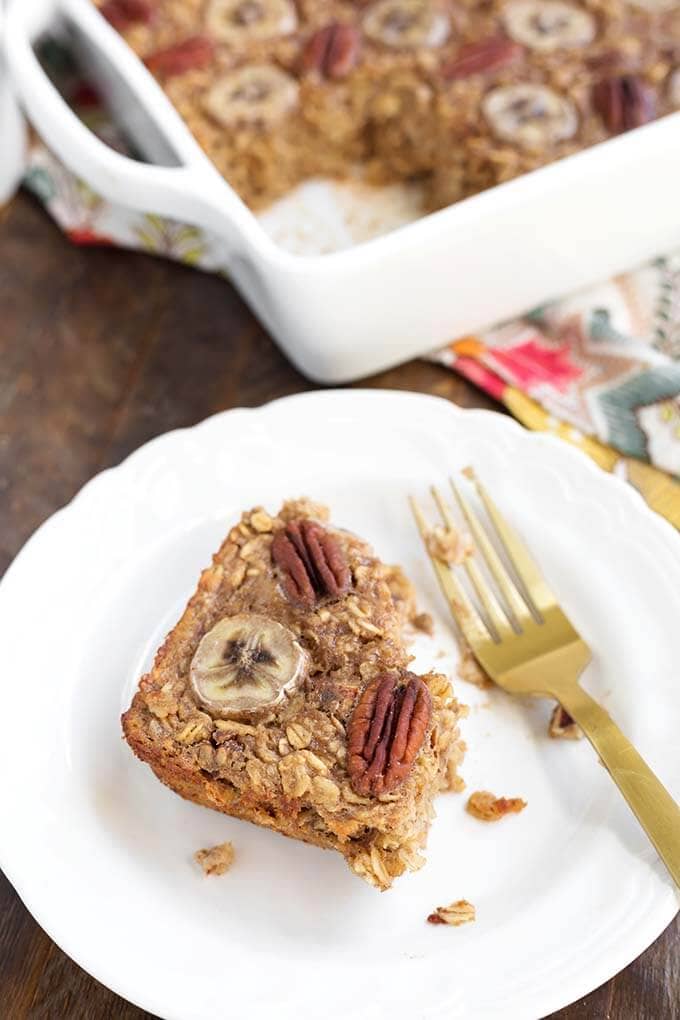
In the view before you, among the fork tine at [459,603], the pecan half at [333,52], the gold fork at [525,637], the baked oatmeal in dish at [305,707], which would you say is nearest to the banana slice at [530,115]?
the pecan half at [333,52]

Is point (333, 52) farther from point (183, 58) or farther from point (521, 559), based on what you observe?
point (521, 559)

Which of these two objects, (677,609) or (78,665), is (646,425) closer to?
(677,609)

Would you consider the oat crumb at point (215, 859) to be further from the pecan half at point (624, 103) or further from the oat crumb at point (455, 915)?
the pecan half at point (624, 103)

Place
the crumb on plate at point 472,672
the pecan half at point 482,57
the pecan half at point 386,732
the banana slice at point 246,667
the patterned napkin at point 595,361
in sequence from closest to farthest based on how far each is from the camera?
the pecan half at point 386,732 < the banana slice at point 246,667 < the crumb on plate at point 472,672 < the patterned napkin at point 595,361 < the pecan half at point 482,57

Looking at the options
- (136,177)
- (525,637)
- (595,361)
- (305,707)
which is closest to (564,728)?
(525,637)

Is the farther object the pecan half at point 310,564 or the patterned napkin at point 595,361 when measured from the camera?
the patterned napkin at point 595,361

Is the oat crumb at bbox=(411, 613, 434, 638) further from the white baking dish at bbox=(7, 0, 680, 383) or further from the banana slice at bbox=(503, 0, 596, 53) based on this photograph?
the banana slice at bbox=(503, 0, 596, 53)

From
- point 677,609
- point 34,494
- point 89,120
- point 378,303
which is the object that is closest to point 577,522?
point 677,609
